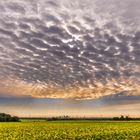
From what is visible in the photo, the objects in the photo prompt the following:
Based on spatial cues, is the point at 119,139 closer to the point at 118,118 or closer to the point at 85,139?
the point at 85,139

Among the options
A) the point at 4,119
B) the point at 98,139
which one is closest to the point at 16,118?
the point at 4,119

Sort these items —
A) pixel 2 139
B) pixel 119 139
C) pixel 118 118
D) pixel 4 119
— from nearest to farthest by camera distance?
pixel 2 139 → pixel 119 139 → pixel 4 119 → pixel 118 118

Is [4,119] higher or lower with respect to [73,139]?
higher

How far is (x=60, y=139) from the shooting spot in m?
35.5

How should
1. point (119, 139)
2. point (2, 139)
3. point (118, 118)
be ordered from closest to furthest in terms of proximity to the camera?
1. point (2, 139)
2. point (119, 139)
3. point (118, 118)

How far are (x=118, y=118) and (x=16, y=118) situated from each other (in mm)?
58409

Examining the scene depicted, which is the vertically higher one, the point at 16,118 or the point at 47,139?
the point at 16,118

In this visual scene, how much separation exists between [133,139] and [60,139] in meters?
7.90

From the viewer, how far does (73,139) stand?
3572 centimetres

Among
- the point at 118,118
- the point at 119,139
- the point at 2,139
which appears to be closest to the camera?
the point at 2,139

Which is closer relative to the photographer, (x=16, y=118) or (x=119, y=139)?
(x=119, y=139)

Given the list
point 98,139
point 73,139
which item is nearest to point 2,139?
point 73,139

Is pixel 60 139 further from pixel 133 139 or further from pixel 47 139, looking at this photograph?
pixel 133 139

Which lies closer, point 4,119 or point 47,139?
point 47,139
